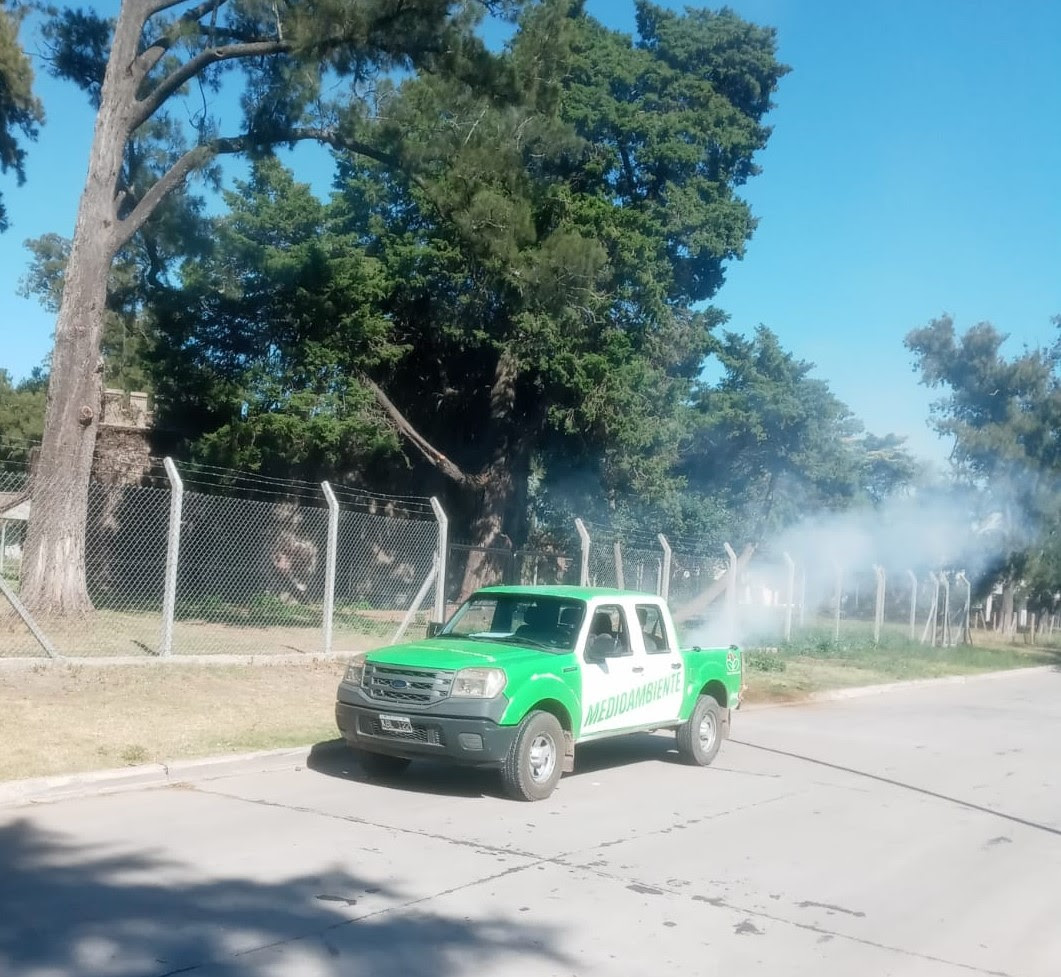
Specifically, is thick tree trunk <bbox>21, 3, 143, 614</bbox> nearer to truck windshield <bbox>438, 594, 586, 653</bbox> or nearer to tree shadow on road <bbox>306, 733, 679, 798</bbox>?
tree shadow on road <bbox>306, 733, 679, 798</bbox>

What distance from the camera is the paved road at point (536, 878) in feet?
18.8

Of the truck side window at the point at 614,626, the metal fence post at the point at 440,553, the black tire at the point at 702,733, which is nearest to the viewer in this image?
the truck side window at the point at 614,626

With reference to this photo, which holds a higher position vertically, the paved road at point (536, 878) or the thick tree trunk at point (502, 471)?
the thick tree trunk at point (502, 471)

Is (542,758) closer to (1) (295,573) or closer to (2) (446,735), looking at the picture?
(2) (446,735)

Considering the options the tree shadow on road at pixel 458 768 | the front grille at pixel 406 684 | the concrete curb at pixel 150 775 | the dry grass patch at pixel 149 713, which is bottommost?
the tree shadow on road at pixel 458 768

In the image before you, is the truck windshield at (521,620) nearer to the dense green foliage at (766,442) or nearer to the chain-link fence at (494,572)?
the chain-link fence at (494,572)

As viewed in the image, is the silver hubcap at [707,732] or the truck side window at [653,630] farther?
the silver hubcap at [707,732]

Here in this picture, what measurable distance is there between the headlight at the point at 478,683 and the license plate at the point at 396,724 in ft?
1.41

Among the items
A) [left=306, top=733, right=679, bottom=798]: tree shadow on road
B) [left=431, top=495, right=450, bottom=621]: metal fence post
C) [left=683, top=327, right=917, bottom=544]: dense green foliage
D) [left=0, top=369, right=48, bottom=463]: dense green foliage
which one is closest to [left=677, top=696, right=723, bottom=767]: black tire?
[left=306, top=733, right=679, bottom=798]: tree shadow on road

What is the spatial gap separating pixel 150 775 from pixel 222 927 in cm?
366

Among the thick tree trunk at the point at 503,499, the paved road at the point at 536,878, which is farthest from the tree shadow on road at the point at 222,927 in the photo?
the thick tree trunk at the point at 503,499

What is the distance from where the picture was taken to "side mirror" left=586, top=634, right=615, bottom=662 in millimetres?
10195

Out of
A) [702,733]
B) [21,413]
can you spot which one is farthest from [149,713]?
[21,413]

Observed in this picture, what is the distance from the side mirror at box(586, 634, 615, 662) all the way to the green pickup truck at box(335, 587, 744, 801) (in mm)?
12
